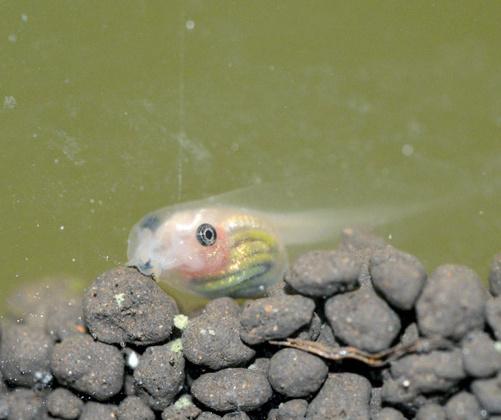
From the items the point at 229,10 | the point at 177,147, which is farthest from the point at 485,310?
the point at 229,10

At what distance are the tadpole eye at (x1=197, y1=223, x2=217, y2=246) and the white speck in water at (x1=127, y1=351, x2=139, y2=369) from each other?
1.33 ft

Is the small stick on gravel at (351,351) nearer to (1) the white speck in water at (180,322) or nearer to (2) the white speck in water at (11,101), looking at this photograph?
(1) the white speck in water at (180,322)

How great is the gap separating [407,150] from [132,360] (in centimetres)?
115

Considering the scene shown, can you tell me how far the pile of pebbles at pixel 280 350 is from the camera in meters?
1.58

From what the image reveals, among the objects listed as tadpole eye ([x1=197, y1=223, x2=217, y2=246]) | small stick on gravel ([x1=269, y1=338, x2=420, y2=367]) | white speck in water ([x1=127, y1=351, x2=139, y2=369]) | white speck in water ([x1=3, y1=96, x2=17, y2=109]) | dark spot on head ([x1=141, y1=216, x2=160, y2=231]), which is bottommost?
white speck in water ([x1=127, y1=351, x2=139, y2=369])

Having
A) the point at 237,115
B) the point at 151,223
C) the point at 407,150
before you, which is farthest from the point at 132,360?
the point at 407,150

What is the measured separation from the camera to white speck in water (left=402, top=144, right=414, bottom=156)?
2076 mm

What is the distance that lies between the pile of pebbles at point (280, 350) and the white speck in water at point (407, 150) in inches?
13.9

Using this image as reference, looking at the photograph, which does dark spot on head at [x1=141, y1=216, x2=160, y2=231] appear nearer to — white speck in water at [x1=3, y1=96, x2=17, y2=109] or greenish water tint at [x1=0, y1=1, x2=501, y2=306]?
greenish water tint at [x1=0, y1=1, x2=501, y2=306]

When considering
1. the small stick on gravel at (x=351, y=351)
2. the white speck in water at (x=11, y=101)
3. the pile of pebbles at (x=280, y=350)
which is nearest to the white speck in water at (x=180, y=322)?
the pile of pebbles at (x=280, y=350)

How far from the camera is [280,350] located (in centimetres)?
172

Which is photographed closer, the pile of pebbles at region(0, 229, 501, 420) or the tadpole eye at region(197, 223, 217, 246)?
the pile of pebbles at region(0, 229, 501, 420)

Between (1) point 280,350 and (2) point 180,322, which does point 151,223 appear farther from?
(1) point 280,350

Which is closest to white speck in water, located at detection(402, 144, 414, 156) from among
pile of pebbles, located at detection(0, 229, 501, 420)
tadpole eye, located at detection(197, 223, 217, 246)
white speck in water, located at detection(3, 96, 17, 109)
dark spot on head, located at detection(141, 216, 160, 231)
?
pile of pebbles, located at detection(0, 229, 501, 420)
